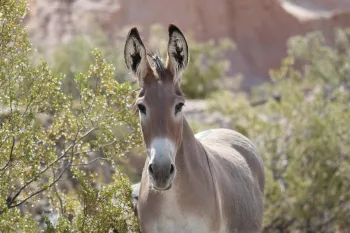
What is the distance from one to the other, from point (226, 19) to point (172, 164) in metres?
23.5

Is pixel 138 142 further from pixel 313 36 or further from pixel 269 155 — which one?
pixel 313 36

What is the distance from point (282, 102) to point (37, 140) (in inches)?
276

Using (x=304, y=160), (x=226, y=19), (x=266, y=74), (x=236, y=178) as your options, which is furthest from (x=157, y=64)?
(x=226, y=19)

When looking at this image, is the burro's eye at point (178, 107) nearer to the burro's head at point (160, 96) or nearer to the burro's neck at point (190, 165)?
the burro's head at point (160, 96)

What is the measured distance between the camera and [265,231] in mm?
11445

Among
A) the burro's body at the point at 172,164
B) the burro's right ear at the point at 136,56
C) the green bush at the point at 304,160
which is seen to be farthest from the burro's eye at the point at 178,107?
the green bush at the point at 304,160

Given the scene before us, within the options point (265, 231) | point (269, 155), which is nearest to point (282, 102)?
point (269, 155)

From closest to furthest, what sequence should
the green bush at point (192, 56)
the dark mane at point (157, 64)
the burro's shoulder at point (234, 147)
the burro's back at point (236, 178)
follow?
the dark mane at point (157, 64) → the burro's back at point (236, 178) → the burro's shoulder at point (234, 147) → the green bush at point (192, 56)

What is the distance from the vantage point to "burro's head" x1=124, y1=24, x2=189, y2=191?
4.59 m

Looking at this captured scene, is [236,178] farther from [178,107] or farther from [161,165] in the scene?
[161,165]

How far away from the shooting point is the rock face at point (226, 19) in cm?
2592

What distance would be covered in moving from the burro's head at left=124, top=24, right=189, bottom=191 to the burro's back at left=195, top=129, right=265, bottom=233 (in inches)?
33.6

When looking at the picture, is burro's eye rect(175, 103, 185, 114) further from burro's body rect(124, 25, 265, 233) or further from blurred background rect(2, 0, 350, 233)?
blurred background rect(2, 0, 350, 233)

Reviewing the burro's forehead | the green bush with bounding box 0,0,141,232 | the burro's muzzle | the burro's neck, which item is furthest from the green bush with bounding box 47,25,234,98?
the burro's muzzle
